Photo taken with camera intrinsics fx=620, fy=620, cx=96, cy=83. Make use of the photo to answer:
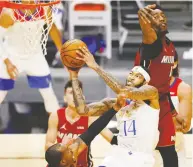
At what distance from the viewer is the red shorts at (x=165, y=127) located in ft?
15.4

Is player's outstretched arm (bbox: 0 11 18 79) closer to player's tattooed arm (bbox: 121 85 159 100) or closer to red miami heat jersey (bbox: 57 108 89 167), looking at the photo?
red miami heat jersey (bbox: 57 108 89 167)

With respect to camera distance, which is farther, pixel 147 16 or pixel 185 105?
pixel 185 105

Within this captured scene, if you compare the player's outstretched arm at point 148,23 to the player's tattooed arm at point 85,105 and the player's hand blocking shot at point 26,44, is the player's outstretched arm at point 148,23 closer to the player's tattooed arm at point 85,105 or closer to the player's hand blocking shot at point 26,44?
the player's tattooed arm at point 85,105

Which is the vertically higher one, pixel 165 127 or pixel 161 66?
pixel 161 66

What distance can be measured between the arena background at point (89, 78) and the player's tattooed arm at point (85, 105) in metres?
1.58

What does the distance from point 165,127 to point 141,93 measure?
0.68 meters

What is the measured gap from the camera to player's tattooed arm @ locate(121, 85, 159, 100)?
411 cm

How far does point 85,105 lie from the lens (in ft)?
14.1

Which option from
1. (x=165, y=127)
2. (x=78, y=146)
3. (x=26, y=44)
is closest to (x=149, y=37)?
(x=165, y=127)

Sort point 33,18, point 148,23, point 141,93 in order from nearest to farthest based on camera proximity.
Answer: point 141,93 → point 148,23 → point 33,18

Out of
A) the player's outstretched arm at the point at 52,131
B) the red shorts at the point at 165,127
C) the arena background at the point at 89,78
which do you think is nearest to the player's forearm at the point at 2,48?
the arena background at the point at 89,78

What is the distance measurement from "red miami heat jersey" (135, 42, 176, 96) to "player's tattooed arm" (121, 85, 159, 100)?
19.8 inches

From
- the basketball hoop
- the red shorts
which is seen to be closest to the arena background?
the basketball hoop

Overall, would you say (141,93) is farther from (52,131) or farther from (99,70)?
(52,131)
